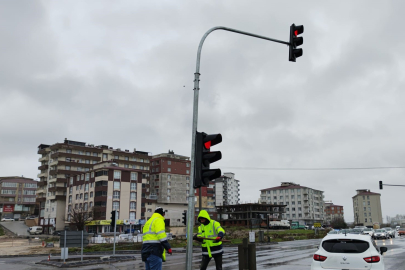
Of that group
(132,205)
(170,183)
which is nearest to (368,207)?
(170,183)

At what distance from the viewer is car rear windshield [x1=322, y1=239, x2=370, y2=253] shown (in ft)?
28.9

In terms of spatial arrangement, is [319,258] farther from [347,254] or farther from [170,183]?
[170,183]

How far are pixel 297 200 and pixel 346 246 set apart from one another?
5323 inches

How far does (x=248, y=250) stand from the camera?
964 centimetres

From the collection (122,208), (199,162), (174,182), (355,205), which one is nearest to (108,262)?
(199,162)

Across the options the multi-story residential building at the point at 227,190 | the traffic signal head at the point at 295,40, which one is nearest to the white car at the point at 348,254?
the traffic signal head at the point at 295,40

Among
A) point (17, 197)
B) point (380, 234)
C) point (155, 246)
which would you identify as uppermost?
point (17, 197)

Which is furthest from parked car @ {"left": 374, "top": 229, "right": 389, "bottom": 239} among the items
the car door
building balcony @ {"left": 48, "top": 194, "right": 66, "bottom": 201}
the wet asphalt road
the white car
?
building balcony @ {"left": 48, "top": 194, "right": 66, "bottom": 201}

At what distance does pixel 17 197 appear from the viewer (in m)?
131

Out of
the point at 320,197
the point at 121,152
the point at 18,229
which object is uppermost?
the point at 121,152

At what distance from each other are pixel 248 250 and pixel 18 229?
92.1 metres

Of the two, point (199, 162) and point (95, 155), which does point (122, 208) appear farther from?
point (199, 162)

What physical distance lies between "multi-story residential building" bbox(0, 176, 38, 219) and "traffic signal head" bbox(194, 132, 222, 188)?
439 ft

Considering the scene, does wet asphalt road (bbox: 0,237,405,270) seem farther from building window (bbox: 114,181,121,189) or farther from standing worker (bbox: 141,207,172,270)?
building window (bbox: 114,181,121,189)
